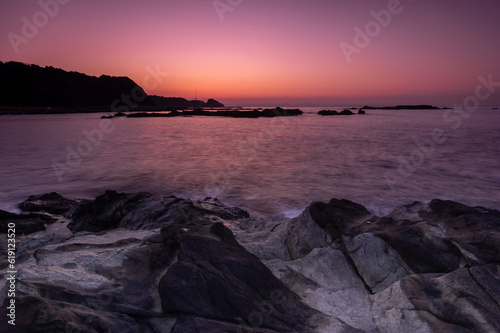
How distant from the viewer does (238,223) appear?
24.0 feet

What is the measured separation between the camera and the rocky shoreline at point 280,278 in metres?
3.11

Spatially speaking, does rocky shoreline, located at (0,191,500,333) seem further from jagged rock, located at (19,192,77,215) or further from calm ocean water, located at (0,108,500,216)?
calm ocean water, located at (0,108,500,216)

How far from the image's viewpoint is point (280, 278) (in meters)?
4.40

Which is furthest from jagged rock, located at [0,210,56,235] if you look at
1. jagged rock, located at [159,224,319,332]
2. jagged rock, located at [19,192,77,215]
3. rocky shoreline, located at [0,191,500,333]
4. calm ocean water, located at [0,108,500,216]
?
jagged rock, located at [159,224,319,332]

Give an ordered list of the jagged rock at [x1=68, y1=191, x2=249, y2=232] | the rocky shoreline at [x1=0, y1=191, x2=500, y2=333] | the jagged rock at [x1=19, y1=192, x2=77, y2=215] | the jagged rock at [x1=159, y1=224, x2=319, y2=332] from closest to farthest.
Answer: the rocky shoreline at [x1=0, y1=191, x2=500, y2=333] < the jagged rock at [x1=159, y1=224, x2=319, y2=332] < the jagged rock at [x1=68, y1=191, x2=249, y2=232] < the jagged rock at [x1=19, y1=192, x2=77, y2=215]

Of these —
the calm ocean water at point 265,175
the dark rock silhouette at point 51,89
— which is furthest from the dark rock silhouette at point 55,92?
the calm ocean water at point 265,175

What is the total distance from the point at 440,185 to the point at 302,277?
11.6 m

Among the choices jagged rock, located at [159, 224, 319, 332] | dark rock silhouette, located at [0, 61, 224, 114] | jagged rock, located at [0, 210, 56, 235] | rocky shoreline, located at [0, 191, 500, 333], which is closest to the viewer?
rocky shoreline, located at [0, 191, 500, 333]

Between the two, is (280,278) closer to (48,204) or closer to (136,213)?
(136,213)

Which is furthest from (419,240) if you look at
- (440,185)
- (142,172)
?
(142,172)

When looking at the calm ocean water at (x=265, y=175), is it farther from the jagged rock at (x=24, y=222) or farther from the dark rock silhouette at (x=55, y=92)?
the dark rock silhouette at (x=55, y=92)

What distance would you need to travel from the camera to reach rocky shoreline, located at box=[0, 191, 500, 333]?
311cm

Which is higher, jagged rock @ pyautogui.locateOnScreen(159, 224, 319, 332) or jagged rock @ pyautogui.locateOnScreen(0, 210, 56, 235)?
jagged rock @ pyautogui.locateOnScreen(159, 224, 319, 332)

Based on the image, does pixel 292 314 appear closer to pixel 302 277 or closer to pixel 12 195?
pixel 302 277
